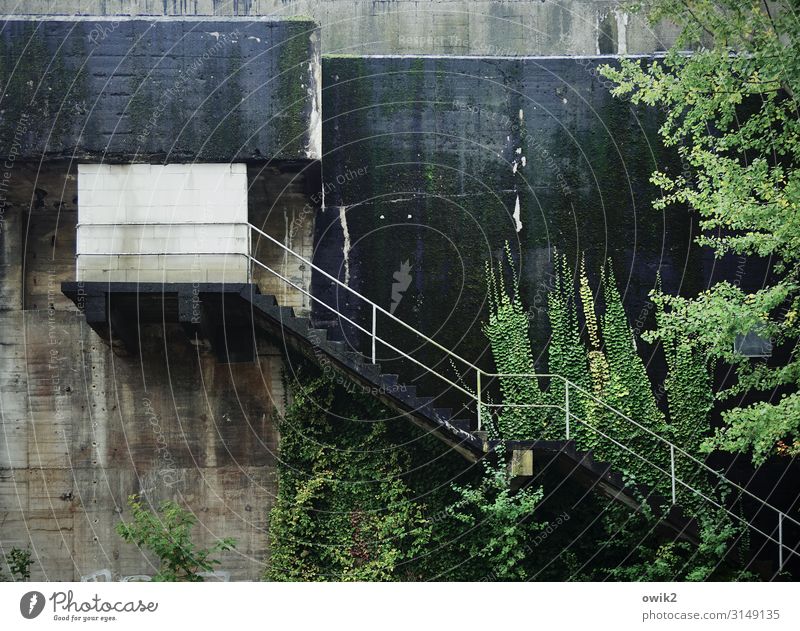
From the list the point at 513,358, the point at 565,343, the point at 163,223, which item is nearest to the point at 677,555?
the point at 565,343

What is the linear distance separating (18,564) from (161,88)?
308 inches

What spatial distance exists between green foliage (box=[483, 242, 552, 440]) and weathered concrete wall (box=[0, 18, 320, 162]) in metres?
3.91

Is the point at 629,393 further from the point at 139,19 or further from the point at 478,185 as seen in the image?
the point at 139,19

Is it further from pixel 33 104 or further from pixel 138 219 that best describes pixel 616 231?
pixel 33 104

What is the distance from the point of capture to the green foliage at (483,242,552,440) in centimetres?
Answer: 1702

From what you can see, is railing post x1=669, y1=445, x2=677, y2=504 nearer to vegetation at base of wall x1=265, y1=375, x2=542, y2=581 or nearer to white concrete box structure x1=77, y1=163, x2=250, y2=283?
vegetation at base of wall x1=265, y1=375, x2=542, y2=581

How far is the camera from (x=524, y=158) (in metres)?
18.0

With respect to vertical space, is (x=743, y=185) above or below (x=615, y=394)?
above

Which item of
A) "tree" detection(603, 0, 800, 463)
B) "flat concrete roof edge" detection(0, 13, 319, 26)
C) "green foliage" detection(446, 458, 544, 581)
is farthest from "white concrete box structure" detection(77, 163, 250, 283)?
"tree" detection(603, 0, 800, 463)

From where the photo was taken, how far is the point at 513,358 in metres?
17.5

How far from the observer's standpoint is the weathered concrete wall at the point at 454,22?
19.5 meters

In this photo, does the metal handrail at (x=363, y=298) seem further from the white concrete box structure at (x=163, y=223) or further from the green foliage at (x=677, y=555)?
the green foliage at (x=677, y=555)

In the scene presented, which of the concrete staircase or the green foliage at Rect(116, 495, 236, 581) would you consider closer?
the concrete staircase

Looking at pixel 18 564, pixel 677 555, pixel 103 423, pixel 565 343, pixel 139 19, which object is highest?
pixel 139 19
